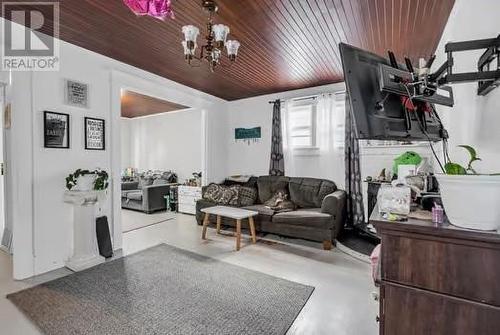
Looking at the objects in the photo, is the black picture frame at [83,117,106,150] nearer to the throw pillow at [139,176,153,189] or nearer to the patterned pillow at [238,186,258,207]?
the patterned pillow at [238,186,258,207]

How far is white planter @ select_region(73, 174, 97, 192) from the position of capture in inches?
110

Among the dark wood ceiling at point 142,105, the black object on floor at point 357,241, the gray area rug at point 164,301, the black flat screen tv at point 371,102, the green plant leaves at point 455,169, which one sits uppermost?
the dark wood ceiling at point 142,105

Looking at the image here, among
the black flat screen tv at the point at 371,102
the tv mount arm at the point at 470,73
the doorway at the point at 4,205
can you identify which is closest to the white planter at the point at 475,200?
the black flat screen tv at the point at 371,102

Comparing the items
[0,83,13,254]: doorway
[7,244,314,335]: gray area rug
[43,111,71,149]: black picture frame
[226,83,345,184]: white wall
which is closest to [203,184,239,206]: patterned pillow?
[226,83,345,184]: white wall

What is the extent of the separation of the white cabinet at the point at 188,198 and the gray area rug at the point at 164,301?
262 cm

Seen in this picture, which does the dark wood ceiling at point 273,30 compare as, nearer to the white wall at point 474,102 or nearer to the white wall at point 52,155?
the white wall at point 52,155

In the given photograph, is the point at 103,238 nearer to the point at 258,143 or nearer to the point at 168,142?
the point at 258,143

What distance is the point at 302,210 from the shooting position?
12.7ft

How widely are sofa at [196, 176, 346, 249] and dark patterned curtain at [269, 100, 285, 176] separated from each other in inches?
7.2

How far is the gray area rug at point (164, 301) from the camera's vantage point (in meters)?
1.82

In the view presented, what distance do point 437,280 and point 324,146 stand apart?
3.55m

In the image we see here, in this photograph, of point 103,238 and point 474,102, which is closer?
point 474,102

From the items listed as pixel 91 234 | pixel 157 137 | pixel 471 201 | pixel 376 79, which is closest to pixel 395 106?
pixel 376 79

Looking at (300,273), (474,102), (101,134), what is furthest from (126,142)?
(474,102)
